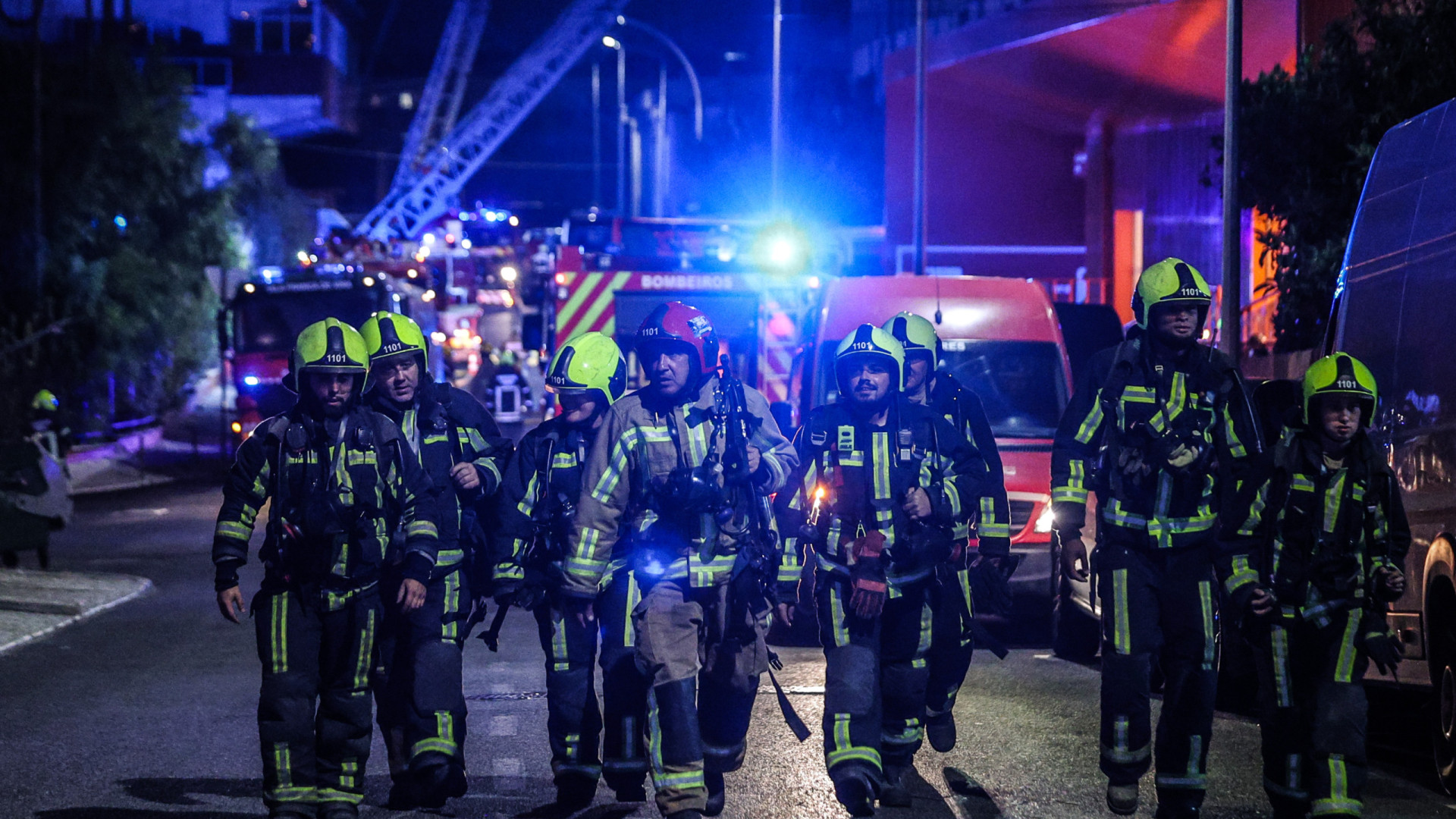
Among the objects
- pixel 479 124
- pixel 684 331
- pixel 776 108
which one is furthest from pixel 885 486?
pixel 479 124

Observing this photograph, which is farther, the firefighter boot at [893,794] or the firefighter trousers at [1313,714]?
the firefighter boot at [893,794]

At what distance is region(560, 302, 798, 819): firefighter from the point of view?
599 cm

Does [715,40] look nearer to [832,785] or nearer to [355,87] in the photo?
[355,87]

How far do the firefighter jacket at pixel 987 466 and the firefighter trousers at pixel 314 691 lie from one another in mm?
2489

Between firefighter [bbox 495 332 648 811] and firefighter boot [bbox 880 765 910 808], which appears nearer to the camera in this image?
firefighter [bbox 495 332 648 811]

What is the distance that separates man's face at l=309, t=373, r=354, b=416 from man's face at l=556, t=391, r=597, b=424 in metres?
0.93

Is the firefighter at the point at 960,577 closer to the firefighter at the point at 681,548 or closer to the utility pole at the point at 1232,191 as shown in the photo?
the firefighter at the point at 681,548

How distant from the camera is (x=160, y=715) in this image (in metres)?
8.25

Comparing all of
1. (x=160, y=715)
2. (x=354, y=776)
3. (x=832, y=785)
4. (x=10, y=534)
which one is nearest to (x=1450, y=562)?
(x=832, y=785)

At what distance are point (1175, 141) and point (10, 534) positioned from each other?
17.5 metres

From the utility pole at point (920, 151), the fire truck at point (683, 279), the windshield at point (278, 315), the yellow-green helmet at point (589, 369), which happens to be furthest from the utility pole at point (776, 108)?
the yellow-green helmet at point (589, 369)

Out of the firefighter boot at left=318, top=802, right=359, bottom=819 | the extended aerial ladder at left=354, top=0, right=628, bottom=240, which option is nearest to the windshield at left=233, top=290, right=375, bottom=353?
the firefighter boot at left=318, top=802, right=359, bottom=819

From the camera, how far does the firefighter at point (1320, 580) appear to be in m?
5.82

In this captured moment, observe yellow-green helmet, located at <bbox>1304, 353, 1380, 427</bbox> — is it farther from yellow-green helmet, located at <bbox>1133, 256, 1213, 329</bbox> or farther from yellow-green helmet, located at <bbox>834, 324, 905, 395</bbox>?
yellow-green helmet, located at <bbox>834, 324, 905, 395</bbox>
